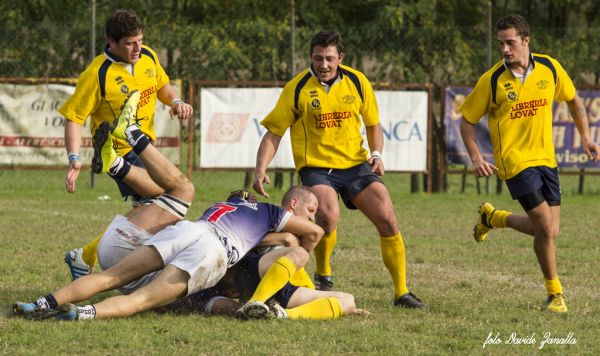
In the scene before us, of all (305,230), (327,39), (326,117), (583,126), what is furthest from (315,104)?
(583,126)

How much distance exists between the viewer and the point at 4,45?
20016mm

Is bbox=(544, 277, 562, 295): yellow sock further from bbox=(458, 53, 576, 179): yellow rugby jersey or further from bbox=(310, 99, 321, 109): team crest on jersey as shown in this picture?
bbox=(310, 99, 321, 109): team crest on jersey

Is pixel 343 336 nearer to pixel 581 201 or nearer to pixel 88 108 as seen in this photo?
pixel 88 108

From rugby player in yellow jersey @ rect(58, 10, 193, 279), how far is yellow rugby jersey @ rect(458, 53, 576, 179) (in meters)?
2.20

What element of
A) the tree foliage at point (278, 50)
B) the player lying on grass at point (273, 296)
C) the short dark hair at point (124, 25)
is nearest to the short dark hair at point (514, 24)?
the player lying on grass at point (273, 296)

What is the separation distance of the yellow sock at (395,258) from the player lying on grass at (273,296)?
704 mm

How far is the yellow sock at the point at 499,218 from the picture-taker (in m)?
9.11

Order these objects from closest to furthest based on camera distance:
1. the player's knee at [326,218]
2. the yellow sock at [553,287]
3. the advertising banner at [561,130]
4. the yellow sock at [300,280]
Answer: the yellow sock at [300,280], the yellow sock at [553,287], the player's knee at [326,218], the advertising banner at [561,130]

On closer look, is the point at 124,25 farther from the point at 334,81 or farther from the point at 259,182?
the point at 334,81

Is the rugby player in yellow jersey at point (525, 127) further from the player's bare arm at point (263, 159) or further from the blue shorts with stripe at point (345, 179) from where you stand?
the player's bare arm at point (263, 159)

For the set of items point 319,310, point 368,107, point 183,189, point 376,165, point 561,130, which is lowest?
point 319,310

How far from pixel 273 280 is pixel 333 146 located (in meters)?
1.62

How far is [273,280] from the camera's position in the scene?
748cm

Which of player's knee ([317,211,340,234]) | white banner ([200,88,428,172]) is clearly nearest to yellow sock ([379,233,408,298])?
player's knee ([317,211,340,234])
